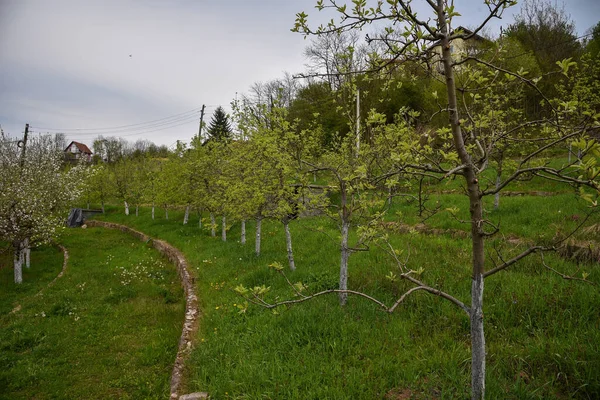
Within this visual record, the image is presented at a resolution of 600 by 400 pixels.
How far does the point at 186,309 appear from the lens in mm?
8312

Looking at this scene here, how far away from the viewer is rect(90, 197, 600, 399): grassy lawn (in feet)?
12.5

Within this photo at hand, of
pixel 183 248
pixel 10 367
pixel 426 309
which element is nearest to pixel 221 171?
pixel 183 248

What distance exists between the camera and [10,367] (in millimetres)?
6770

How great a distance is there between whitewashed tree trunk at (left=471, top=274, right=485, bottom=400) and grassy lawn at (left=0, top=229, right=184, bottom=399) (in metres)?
5.06

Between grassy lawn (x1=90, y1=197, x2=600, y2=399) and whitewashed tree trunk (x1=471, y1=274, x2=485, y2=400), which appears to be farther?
grassy lawn (x1=90, y1=197, x2=600, y2=399)

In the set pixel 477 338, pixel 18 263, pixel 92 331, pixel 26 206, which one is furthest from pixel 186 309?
pixel 26 206

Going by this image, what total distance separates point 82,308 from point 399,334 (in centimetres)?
949

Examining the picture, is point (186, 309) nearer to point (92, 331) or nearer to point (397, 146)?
point (92, 331)

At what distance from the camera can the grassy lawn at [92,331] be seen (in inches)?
243

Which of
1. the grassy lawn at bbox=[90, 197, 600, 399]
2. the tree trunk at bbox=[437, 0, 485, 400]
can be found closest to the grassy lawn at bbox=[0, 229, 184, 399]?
the grassy lawn at bbox=[90, 197, 600, 399]

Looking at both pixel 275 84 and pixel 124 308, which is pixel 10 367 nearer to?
pixel 124 308

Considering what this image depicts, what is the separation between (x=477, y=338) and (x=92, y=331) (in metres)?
9.16

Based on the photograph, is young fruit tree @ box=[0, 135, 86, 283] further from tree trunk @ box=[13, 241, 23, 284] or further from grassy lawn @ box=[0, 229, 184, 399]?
grassy lawn @ box=[0, 229, 184, 399]

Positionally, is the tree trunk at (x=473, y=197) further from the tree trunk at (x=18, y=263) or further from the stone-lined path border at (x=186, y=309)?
the tree trunk at (x=18, y=263)
